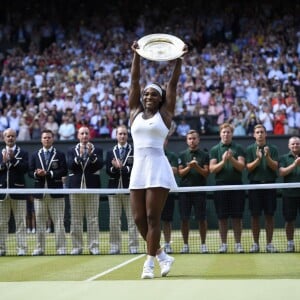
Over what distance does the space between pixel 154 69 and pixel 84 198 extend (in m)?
13.6

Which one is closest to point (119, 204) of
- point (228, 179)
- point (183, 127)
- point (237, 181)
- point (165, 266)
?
point (228, 179)

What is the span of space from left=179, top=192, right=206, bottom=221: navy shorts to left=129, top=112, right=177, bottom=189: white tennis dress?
469 centimetres

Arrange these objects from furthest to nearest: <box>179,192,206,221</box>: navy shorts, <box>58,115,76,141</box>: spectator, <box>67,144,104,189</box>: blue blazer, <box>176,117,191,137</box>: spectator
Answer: <box>58,115,76,141</box>: spectator
<box>176,117,191,137</box>: spectator
<box>67,144,104,189</box>: blue blazer
<box>179,192,206,221</box>: navy shorts

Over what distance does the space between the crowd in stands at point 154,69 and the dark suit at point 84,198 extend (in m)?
7.98

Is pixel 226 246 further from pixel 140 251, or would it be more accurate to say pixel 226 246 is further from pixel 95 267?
pixel 95 267

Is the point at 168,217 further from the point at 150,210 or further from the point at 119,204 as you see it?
the point at 150,210

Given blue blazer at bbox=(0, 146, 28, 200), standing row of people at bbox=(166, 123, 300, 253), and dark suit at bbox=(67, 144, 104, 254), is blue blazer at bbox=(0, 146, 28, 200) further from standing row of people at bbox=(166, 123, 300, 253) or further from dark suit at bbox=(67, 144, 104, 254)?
standing row of people at bbox=(166, 123, 300, 253)

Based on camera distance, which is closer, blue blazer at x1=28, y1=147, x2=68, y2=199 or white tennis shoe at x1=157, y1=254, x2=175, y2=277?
white tennis shoe at x1=157, y1=254, x2=175, y2=277

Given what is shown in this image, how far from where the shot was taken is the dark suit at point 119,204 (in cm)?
1484

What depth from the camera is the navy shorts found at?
1496 centimetres

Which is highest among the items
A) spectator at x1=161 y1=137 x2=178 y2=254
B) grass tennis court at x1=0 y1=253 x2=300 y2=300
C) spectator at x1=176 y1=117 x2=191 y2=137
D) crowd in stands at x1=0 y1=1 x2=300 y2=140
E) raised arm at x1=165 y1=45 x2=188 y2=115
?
crowd in stands at x1=0 y1=1 x2=300 y2=140

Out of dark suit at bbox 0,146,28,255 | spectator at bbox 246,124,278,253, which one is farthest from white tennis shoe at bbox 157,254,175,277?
dark suit at bbox 0,146,28,255

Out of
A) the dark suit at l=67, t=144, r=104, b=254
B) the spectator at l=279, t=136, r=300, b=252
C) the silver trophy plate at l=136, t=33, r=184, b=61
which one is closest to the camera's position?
the silver trophy plate at l=136, t=33, r=184, b=61

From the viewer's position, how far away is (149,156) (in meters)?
10.3
